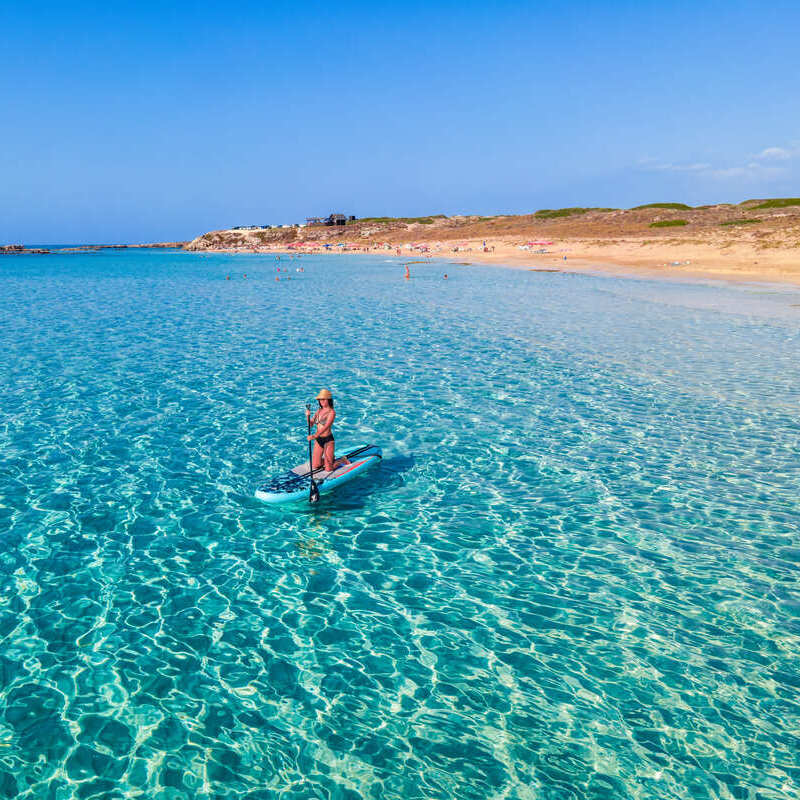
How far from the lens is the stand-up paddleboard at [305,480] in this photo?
13.2 meters

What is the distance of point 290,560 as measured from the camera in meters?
11.3

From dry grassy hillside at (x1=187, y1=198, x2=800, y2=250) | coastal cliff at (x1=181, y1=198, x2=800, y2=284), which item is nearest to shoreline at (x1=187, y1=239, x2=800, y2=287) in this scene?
coastal cliff at (x1=181, y1=198, x2=800, y2=284)

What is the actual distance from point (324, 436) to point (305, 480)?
1083 mm

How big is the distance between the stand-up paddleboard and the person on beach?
7.6 inches

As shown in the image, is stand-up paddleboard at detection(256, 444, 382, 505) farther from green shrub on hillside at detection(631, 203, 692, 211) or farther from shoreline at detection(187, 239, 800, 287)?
green shrub on hillside at detection(631, 203, 692, 211)

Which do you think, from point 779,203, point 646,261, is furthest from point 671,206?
point 646,261

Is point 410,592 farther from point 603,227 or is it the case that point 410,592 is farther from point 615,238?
point 603,227

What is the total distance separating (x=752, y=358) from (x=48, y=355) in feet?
106

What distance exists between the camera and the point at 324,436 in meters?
14.0

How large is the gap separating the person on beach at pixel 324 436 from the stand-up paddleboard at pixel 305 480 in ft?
0.63

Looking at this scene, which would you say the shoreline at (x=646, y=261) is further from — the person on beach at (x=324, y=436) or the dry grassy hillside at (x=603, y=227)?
the person on beach at (x=324, y=436)

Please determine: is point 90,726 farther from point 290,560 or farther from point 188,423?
point 188,423

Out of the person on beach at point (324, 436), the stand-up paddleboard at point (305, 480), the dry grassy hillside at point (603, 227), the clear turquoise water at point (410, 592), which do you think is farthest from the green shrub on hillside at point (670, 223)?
the person on beach at point (324, 436)

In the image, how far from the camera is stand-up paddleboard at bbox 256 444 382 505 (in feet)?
43.3
